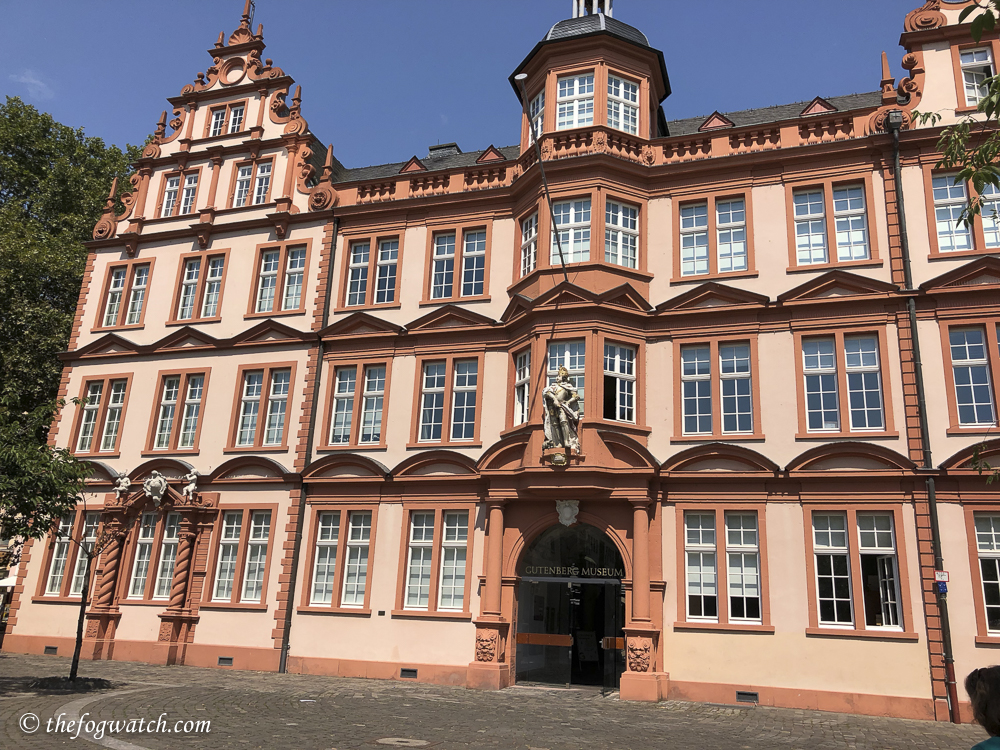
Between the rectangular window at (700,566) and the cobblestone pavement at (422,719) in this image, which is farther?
the rectangular window at (700,566)

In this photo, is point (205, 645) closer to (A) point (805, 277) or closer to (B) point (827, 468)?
(B) point (827, 468)

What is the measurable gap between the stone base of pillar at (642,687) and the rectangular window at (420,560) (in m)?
5.20

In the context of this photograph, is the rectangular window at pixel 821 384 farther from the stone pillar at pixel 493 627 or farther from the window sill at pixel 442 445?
the window sill at pixel 442 445

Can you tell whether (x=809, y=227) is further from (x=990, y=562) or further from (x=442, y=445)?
(x=442, y=445)

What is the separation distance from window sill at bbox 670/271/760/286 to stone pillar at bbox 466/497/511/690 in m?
6.67

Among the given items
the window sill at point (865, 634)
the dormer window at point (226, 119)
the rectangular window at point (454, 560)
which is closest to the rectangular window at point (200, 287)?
the dormer window at point (226, 119)

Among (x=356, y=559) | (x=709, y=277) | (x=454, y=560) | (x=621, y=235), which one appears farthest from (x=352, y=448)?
(x=709, y=277)

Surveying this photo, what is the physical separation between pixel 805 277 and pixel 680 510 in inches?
237

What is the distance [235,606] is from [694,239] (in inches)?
581

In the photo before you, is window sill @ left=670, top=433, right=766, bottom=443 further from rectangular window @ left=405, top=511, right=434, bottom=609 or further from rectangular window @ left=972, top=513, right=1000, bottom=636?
rectangular window @ left=405, top=511, right=434, bottom=609

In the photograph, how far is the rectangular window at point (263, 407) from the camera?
22312 millimetres

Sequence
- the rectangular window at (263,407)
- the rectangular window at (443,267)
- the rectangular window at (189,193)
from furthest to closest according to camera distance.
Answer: the rectangular window at (189,193), the rectangular window at (263,407), the rectangular window at (443,267)

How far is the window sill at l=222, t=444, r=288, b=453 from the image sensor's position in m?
21.8

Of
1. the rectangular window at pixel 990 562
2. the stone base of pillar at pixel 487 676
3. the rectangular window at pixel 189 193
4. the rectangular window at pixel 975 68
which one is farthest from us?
the rectangular window at pixel 189 193
